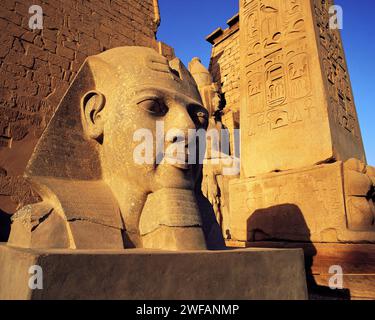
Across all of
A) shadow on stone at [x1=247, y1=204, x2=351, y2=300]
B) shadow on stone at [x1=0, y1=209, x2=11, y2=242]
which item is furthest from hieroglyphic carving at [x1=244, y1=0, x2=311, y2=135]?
shadow on stone at [x1=0, y1=209, x2=11, y2=242]

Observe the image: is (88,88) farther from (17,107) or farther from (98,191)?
(17,107)

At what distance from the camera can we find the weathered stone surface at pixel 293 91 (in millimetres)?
3586

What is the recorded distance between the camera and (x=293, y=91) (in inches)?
151

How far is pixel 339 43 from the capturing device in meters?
4.71

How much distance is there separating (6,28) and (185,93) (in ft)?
13.7

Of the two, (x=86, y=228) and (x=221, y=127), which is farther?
(x=221, y=127)

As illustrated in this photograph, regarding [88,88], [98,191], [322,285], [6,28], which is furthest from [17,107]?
[322,285]

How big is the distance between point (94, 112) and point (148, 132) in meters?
0.38

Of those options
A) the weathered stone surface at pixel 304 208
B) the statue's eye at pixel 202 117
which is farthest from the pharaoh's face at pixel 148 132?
the weathered stone surface at pixel 304 208

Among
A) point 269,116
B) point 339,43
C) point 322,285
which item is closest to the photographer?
point 322,285

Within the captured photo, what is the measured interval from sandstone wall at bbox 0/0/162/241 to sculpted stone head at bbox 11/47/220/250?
2975mm

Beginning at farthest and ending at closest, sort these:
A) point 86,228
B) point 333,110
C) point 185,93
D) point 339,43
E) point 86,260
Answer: point 339,43
point 333,110
point 185,93
point 86,228
point 86,260
